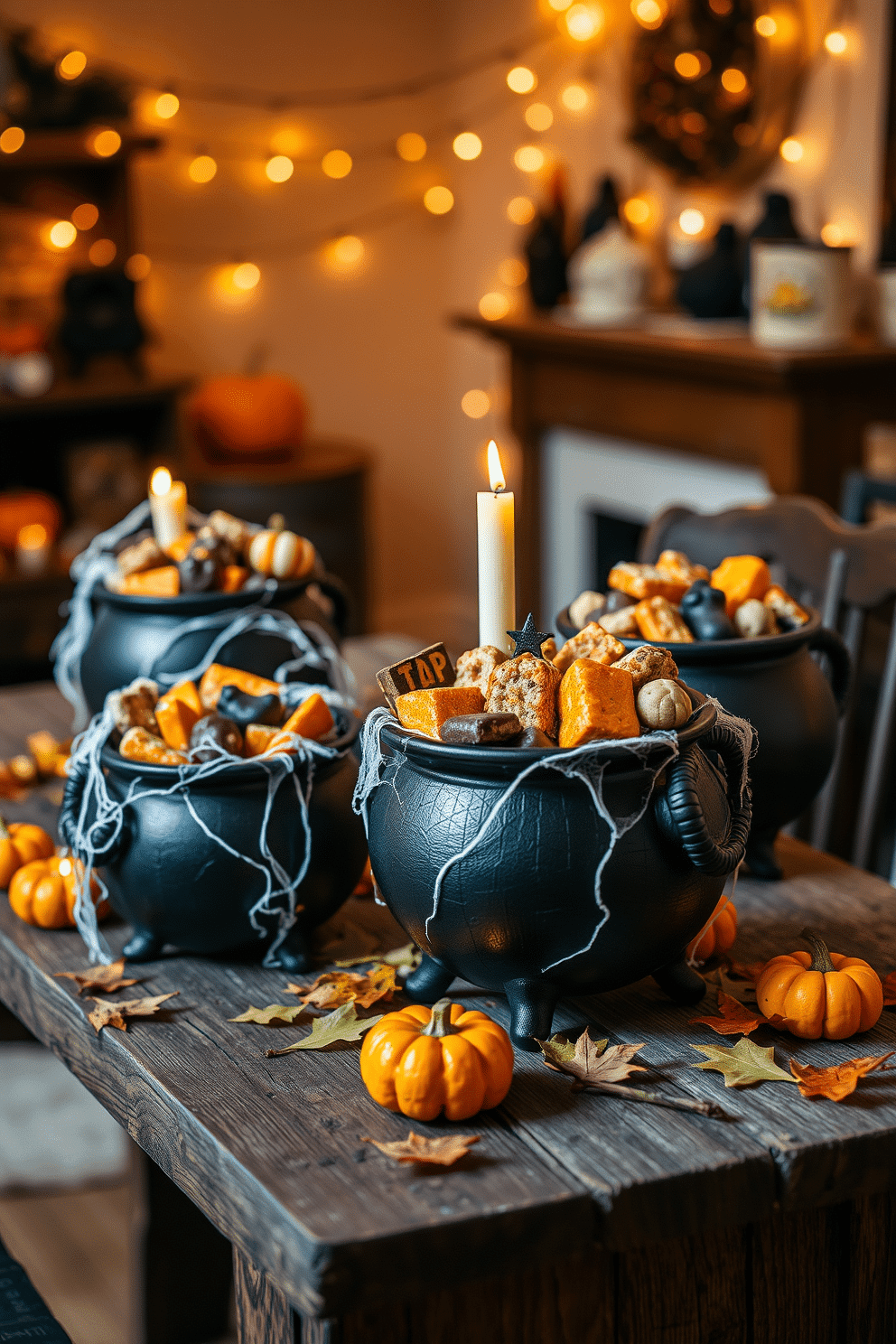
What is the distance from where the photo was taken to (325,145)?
164 inches

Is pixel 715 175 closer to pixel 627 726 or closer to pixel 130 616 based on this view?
pixel 130 616

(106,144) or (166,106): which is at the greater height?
(166,106)

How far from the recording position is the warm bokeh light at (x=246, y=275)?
4.11m

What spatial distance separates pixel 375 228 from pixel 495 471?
11.7 feet

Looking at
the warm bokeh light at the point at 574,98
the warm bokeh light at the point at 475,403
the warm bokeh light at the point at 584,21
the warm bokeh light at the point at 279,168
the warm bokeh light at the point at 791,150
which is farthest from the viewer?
the warm bokeh light at the point at 475,403

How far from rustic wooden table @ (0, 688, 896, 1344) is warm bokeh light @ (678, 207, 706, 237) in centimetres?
A: 271

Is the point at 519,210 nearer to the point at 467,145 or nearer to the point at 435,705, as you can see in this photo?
the point at 467,145

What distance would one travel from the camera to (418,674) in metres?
0.90

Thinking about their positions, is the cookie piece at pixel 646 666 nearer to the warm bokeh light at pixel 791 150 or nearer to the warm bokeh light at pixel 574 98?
the warm bokeh light at pixel 791 150

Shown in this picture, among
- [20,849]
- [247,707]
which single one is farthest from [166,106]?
[247,707]

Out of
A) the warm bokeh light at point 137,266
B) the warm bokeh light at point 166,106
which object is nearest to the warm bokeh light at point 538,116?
the warm bokeh light at point 166,106

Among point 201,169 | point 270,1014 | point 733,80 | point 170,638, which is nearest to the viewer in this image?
point 270,1014

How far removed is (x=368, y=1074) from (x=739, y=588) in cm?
49

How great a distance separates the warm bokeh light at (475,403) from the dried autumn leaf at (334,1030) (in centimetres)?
355
